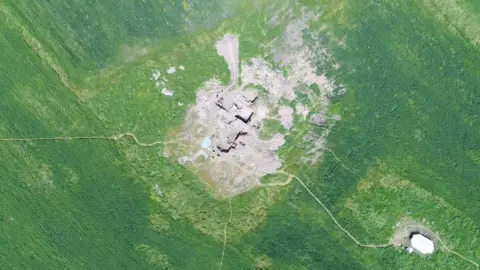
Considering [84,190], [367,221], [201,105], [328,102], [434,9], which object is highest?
[434,9]

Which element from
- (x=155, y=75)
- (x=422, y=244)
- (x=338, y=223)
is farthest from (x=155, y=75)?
(x=422, y=244)

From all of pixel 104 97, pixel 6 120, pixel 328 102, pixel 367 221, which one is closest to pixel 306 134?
pixel 328 102

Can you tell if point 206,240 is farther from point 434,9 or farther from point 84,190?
point 434,9

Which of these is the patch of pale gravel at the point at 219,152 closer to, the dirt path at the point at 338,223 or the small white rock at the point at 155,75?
the dirt path at the point at 338,223

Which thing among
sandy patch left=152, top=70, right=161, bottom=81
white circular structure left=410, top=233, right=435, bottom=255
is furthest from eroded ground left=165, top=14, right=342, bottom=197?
white circular structure left=410, top=233, right=435, bottom=255

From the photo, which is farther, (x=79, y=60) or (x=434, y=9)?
(x=79, y=60)

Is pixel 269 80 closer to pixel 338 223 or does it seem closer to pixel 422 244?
pixel 338 223

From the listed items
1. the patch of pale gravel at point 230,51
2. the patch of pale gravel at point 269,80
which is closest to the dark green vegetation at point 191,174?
the patch of pale gravel at point 230,51

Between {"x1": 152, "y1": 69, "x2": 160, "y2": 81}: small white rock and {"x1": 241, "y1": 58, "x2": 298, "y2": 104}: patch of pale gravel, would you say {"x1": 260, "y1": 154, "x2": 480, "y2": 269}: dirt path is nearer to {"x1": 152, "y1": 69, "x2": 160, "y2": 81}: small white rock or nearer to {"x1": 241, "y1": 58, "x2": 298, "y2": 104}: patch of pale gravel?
{"x1": 241, "y1": 58, "x2": 298, "y2": 104}: patch of pale gravel
